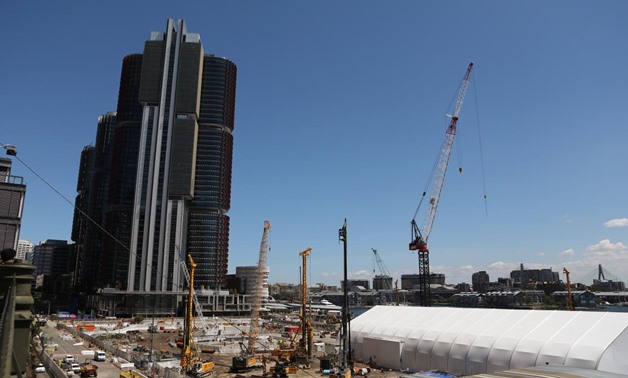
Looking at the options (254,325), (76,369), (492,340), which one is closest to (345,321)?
(492,340)

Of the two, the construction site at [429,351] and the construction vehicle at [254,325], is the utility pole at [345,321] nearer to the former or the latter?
the construction site at [429,351]

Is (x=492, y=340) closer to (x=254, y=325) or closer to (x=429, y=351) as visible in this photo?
(x=429, y=351)

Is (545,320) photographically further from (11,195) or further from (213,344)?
(213,344)

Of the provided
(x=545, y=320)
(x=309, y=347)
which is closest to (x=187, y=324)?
(x=309, y=347)

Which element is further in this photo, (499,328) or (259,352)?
(259,352)

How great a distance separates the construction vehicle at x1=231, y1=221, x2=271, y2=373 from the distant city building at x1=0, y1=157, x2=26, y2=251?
37085mm

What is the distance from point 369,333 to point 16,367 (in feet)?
236

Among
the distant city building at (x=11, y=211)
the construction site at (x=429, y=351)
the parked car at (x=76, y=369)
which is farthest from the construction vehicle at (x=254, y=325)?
the distant city building at (x=11, y=211)

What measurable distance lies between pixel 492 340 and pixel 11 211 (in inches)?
2491

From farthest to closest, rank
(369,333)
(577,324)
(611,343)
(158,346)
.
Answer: (158,346) → (369,333) → (577,324) → (611,343)

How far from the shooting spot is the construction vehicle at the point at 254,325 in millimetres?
69688

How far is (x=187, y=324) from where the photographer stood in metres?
75.1

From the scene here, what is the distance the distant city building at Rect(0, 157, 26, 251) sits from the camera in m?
52.3

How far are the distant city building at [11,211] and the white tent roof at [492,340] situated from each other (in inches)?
2125
